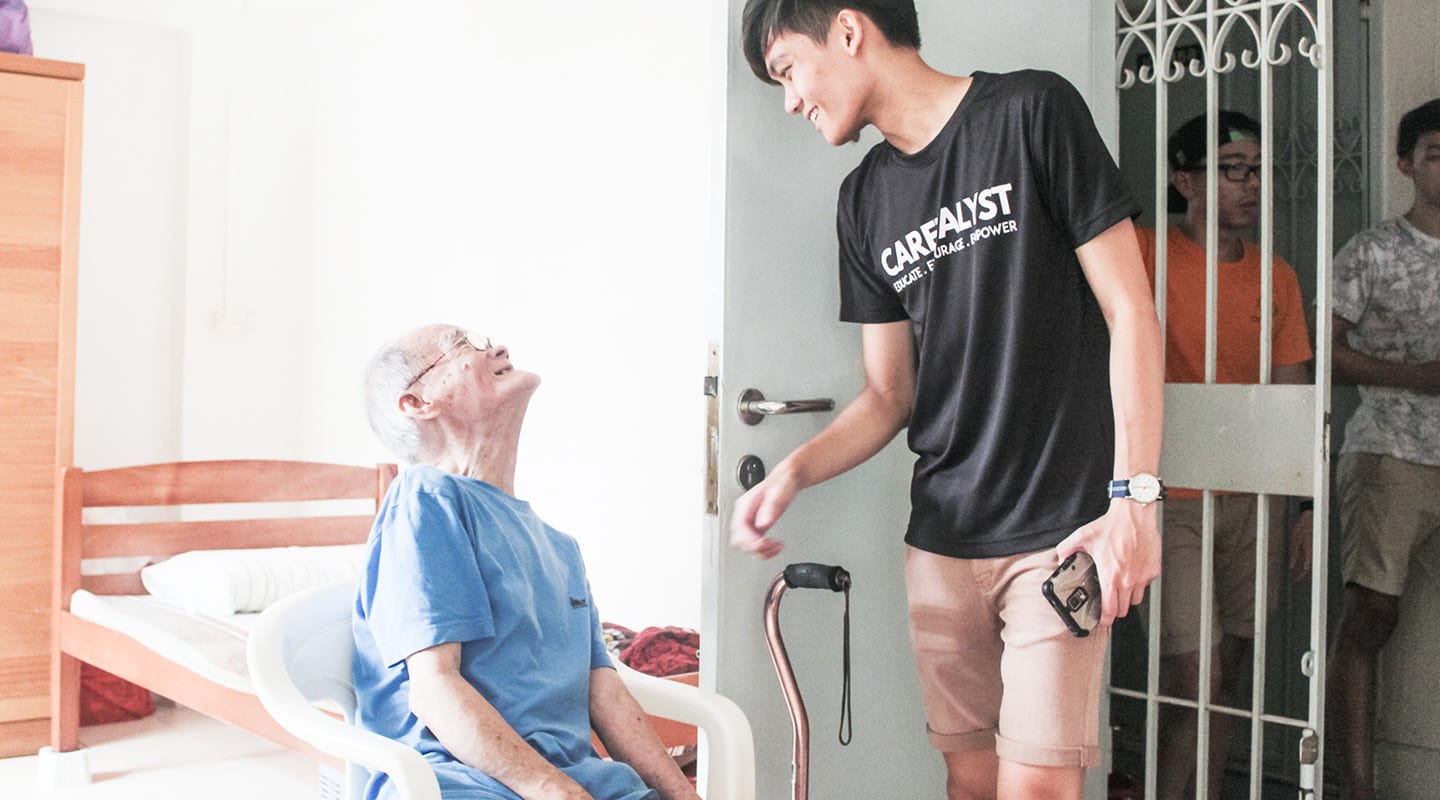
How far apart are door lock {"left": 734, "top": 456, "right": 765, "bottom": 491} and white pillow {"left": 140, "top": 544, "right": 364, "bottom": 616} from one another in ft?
4.84

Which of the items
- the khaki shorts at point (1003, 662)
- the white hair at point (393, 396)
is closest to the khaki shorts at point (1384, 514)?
the khaki shorts at point (1003, 662)

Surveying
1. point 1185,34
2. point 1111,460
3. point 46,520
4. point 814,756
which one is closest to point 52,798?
point 46,520

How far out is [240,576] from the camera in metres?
3.19

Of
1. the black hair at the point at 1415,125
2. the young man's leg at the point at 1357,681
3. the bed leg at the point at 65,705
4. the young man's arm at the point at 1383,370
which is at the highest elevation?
→ the black hair at the point at 1415,125

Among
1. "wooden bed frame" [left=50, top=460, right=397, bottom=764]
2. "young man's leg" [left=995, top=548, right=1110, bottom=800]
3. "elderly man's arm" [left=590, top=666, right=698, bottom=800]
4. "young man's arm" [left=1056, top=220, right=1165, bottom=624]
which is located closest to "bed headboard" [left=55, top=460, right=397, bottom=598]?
"wooden bed frame" [left=50, top=460, right=397, bottom=764]

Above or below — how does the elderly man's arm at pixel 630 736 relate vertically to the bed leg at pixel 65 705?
above

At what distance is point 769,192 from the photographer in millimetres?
2016

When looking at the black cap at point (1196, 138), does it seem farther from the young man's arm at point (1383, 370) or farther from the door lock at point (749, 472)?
the door lock at point (749, 472)

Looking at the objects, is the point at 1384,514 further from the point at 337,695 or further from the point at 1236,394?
the point at 337,695

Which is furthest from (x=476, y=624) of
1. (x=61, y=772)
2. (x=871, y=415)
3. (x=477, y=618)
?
(x=61, y=772)

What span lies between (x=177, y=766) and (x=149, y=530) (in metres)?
0.63

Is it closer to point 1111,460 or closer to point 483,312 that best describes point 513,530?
point 1111,460

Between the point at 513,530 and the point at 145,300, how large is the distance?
297 cm

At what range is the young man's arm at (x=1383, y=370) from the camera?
2.71 m
